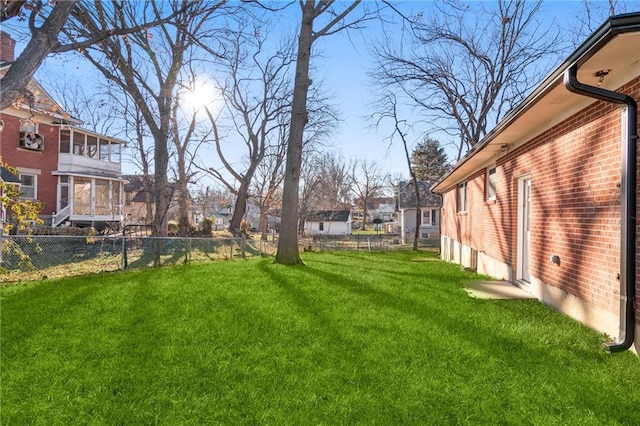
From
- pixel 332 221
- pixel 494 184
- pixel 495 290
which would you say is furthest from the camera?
pixel 332 221

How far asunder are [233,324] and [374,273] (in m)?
5.22

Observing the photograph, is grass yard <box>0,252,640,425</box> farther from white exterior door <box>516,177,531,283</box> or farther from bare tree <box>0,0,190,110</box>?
bare tree <box>0,0,190,110</box>

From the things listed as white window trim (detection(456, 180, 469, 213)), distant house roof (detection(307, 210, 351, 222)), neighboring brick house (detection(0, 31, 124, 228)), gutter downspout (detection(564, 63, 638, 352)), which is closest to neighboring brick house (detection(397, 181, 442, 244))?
white window trim (detection(456, 180, 469, 213))

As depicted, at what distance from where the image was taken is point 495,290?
675 cm

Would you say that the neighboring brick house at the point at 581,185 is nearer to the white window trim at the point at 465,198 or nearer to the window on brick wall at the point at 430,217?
the white window trim at the point at 465,198

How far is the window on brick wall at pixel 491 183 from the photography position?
932 cm

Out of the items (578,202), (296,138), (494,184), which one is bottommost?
(578,202)

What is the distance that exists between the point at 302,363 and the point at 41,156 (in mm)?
22992

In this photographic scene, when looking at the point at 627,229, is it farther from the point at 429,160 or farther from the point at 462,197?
the point at 429,160

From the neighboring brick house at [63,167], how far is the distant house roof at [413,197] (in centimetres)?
2483

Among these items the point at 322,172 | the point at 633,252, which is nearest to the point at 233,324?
the point at 633,252

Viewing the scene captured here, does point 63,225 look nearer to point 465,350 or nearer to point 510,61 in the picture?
point 465,350

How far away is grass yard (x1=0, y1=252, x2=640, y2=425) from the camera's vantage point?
252cm

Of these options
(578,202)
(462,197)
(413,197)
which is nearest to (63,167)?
(462,197)
